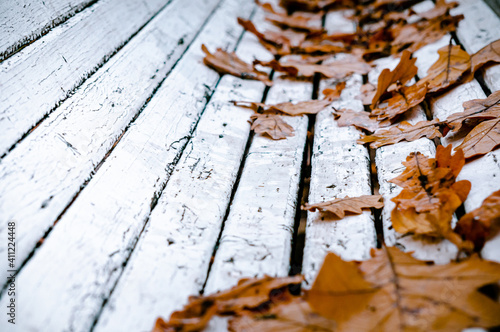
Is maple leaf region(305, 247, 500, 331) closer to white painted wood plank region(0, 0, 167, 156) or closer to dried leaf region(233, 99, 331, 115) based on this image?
dried leaf region(233, 99, 331, 115)

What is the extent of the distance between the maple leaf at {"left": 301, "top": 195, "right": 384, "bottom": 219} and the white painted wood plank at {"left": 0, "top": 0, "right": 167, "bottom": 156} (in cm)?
69

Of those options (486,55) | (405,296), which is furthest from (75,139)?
(486,55)

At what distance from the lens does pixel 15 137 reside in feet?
2.55

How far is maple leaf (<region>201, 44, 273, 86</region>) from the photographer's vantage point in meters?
1.35

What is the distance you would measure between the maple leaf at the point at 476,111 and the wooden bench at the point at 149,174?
0.07 m

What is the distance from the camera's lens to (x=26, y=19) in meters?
0.99

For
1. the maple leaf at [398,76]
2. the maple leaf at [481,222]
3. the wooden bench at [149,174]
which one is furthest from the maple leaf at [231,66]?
the maple leaf at [481,222]

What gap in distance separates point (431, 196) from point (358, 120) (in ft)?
1.35

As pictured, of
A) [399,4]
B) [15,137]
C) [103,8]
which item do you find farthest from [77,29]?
[399,4]

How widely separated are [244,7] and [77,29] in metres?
1.09

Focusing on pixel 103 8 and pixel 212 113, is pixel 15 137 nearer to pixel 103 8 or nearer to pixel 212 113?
pixel 212 113

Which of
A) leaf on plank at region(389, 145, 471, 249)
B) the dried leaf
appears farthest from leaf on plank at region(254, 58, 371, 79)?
leaf on plank at region(389, 145, 471, 249)

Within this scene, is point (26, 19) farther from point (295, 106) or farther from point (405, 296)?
point (405, 296)

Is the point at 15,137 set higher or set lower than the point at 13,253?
higher
